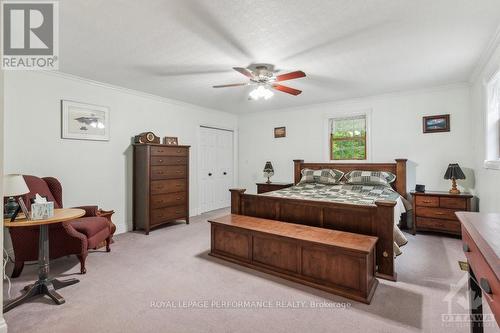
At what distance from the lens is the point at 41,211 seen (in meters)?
2.20

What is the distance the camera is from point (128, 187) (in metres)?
4.36

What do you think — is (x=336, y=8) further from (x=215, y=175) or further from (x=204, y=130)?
(x=215, y=175)

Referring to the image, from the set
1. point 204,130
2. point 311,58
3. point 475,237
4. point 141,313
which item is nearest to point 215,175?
point 204,130

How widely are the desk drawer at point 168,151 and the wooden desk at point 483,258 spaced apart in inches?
155

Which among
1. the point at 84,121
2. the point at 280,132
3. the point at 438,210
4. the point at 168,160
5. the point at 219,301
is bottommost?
the point at 219,301

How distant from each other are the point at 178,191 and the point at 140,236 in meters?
0.98

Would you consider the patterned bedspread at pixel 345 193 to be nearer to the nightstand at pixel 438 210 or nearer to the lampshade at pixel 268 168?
the nightstand at pixel 438 210

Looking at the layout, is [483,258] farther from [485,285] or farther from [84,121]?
[84,121]

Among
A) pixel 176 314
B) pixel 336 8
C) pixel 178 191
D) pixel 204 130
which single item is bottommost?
pixel 176 314

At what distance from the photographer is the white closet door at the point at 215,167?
572 cm

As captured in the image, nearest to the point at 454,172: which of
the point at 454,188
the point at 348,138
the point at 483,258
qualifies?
the point at 454,188

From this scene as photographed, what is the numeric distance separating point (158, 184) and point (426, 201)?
4259 mm

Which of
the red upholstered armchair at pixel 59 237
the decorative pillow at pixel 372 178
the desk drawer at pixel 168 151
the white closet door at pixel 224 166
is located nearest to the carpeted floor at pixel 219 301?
the red upholstered armchair at pixel 59 237

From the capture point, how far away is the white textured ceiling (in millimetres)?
2012
